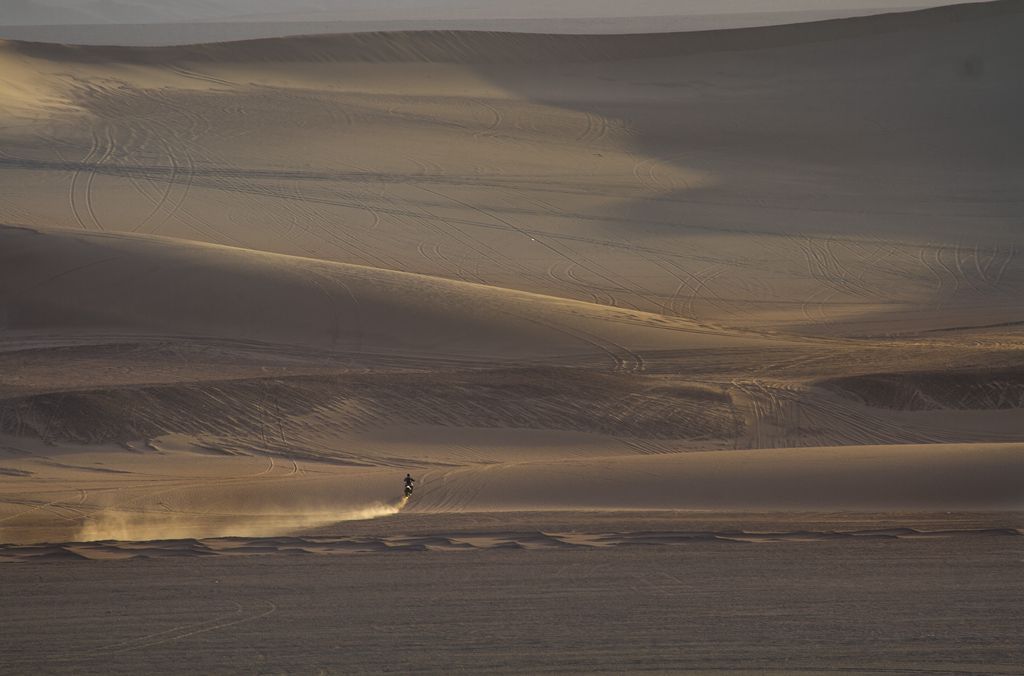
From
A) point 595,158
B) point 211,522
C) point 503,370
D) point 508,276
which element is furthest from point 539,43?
point 211,522

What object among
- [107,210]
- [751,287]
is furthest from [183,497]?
[107,210]

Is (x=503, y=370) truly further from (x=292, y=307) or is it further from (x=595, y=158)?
(x=595, y=158)

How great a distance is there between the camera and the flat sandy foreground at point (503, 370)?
22.1 ft

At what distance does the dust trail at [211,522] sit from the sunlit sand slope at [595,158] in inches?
394

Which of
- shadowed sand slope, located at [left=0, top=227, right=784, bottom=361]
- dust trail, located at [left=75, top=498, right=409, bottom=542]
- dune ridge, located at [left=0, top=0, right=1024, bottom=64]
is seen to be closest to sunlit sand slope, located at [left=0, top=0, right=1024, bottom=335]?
dune ridge, located at [left=0, top=0, right=1024, bottom=64]

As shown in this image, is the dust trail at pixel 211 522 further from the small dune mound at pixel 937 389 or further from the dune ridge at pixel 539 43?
the dune ridge at pixel 539 43

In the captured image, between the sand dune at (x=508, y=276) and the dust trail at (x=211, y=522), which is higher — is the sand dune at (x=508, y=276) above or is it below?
above

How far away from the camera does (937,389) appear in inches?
522

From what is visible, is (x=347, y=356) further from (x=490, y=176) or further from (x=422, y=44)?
(x=422, y=44)

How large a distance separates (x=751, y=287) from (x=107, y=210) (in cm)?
1220

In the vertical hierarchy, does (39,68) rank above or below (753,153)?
above

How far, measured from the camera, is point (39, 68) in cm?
3372

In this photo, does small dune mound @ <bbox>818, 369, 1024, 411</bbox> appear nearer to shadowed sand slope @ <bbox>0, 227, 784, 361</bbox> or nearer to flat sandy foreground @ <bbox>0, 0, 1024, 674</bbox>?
flat sandy foreground @ <bbox>0, 0, 1024, 674</bbox>

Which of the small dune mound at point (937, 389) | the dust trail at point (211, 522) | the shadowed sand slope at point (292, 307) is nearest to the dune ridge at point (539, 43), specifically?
the shadowed sand slope at point (292, 307)
